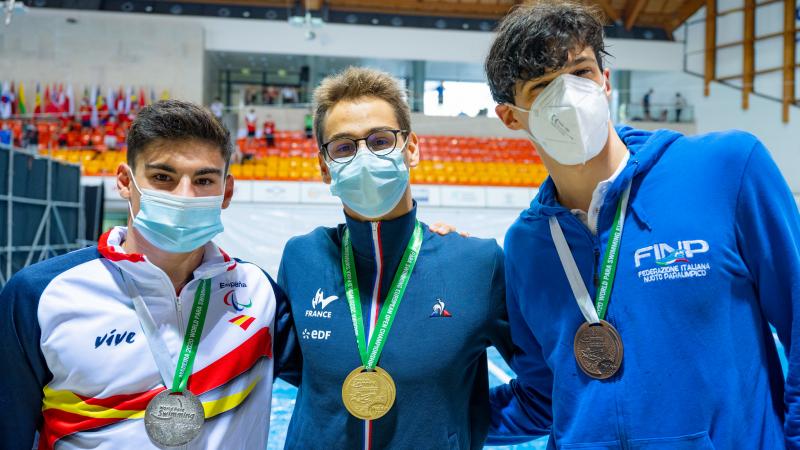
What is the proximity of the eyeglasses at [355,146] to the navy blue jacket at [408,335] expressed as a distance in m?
0.21

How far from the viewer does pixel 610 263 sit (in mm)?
1455

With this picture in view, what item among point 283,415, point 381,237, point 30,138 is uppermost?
point 30,138

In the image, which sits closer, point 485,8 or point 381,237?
point 381,237

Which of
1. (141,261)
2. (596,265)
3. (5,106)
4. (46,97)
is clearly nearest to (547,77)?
(596,265)

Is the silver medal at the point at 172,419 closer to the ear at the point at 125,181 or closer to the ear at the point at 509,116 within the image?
the ear at the point at 125,181

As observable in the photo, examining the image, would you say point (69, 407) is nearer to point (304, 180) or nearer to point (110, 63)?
point (304, 180)

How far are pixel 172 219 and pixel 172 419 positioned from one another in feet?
1.83

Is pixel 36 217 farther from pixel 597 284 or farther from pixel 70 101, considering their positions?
pixel 597 284

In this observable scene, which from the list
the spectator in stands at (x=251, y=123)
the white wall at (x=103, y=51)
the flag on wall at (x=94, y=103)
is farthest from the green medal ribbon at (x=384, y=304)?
the white wall at (x=103, y=51)

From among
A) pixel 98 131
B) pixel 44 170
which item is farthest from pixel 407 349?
pixel 98 131

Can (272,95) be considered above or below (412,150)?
above

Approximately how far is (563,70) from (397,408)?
101 centimetres

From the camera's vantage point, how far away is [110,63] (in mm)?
15672

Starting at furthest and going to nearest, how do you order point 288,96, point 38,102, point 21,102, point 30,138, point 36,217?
1. point 288,96
2. point 38,102
3. point 21,102
4. point 30,138
5. point 36,217
